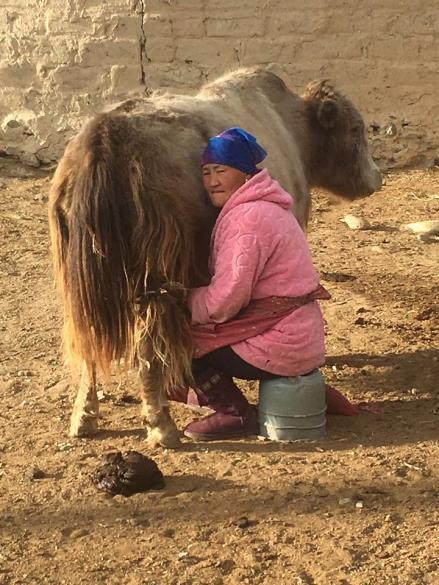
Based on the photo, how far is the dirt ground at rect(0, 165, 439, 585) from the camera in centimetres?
340

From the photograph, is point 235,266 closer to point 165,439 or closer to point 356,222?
point 165,439

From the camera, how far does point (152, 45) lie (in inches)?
378

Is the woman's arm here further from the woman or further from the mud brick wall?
the mud brick wall

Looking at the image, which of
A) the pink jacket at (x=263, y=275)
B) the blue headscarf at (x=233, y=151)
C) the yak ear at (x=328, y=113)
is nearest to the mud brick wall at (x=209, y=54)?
the yak ear at (x=328, y=113)

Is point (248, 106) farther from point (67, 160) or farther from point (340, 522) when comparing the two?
point (340, 522)

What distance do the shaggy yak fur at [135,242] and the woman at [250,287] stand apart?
11cm

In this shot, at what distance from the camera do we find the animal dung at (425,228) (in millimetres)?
7938

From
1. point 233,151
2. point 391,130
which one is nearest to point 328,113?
point 233,151

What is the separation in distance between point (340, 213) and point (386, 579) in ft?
18.5

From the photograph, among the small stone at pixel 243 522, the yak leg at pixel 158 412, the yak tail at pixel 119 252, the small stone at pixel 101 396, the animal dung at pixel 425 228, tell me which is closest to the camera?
the small stone at pixel 243 522

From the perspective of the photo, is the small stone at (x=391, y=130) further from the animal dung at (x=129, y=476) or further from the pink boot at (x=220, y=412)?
the animal dung at (x=129, y=476)

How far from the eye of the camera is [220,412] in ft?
14.9

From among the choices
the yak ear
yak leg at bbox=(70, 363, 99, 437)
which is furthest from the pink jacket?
the yak ear

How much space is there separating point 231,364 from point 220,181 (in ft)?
2.55
